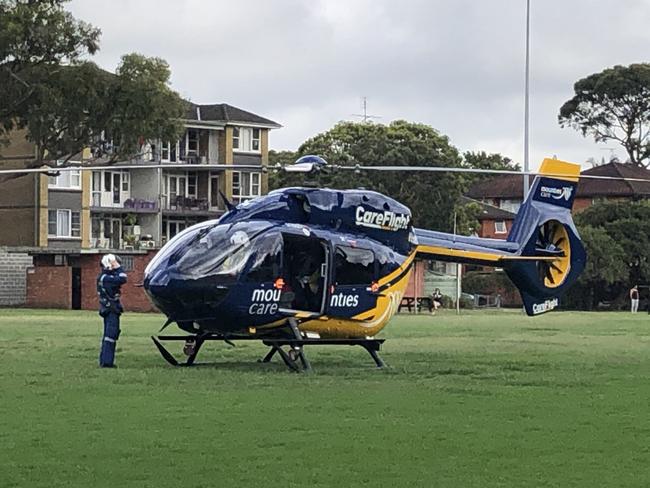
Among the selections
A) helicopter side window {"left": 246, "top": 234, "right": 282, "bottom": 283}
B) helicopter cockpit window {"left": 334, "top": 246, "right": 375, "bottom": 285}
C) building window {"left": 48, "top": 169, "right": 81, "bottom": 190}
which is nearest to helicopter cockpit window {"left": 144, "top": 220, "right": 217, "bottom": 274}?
helicopter side window {"left": 246, "top": 234, "right": 282, "bottom": 283}

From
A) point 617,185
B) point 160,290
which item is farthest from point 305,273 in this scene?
point 617,185

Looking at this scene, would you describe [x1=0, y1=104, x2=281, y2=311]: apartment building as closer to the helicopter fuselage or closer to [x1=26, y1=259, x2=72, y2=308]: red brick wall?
[x1=26, y1=259, x2=72, y2=308]: red brick wall

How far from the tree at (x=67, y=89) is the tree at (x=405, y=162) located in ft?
69.5

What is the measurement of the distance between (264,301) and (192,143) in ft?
227

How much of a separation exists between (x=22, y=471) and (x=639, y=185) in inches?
3967

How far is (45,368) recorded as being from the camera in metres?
22.4

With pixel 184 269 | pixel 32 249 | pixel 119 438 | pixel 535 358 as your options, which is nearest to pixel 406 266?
pixel 535 358

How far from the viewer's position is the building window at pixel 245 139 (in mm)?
91875

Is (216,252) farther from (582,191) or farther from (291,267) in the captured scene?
(582,191)

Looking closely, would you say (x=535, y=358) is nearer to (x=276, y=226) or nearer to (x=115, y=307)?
(x=276, y=226)

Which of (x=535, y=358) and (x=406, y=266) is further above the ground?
(x=406, y=266)

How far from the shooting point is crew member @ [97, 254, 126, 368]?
22750 millimetres

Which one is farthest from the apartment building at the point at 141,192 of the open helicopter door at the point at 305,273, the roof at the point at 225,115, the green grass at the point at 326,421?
the green grass at the point at 326,421

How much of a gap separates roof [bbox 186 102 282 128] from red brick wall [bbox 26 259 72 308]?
23.7 metres
